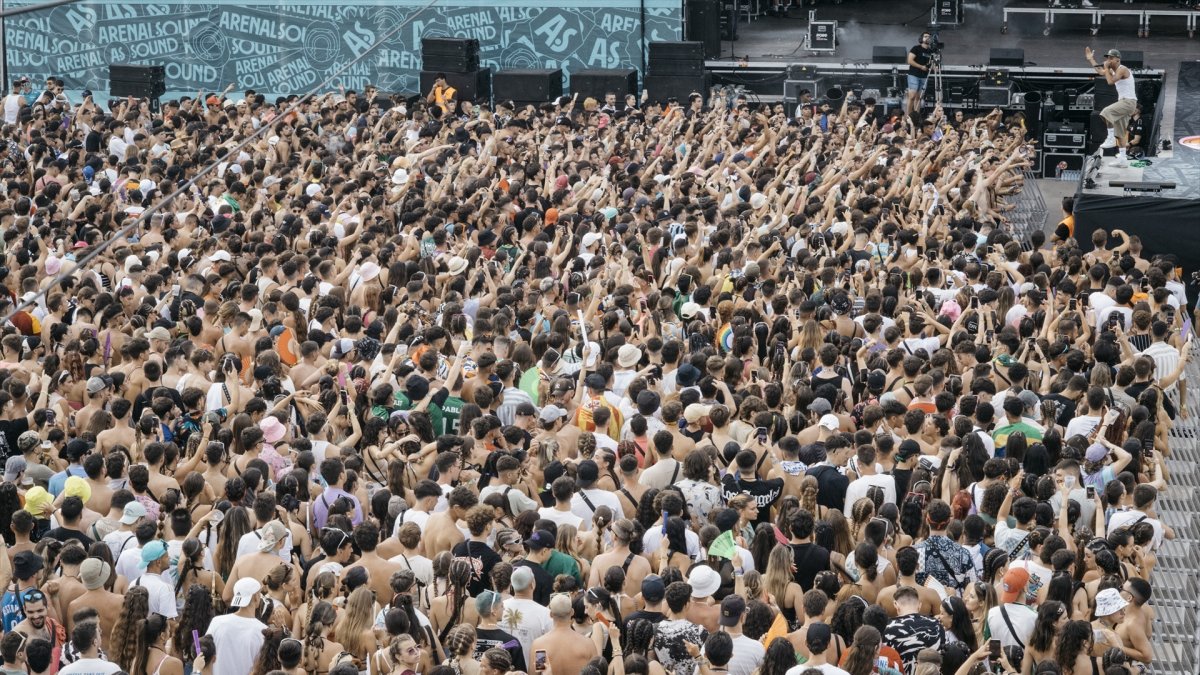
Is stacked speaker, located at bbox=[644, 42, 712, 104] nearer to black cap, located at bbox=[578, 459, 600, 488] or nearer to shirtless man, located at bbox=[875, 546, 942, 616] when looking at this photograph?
black cap, located at bbox=[578, 459, 600, 488]

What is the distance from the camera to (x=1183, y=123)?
20.8 meters

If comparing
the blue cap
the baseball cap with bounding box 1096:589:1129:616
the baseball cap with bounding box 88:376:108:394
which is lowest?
the baseball cap with bounding box 1096:589:1129:616

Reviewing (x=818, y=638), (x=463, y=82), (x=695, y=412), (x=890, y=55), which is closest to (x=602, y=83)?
(x=463, y=82)

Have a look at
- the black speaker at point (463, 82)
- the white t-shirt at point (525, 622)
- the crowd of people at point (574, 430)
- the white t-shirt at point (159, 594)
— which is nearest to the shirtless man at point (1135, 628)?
the crowd of people at point (574, 430)

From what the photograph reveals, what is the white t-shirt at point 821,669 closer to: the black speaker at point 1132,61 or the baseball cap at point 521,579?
the baseball cap at point 521,579

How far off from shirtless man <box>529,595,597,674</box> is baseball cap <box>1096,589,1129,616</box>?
240cm

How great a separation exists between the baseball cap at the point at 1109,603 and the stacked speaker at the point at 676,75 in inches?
745

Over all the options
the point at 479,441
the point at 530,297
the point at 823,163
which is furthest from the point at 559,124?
the point at 479,441

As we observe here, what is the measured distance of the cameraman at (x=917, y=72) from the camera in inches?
943

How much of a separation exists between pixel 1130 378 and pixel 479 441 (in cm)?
435

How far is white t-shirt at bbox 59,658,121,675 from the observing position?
22.0ft

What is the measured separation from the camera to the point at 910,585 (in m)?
7.46

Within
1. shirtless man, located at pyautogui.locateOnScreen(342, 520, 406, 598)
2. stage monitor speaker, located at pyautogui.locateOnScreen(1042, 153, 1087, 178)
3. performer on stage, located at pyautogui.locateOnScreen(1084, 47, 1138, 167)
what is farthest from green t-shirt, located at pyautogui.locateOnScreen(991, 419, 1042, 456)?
stage monitor speaker, located at pyautogui.locateOnScreen(1042, 153, 1087, 178)

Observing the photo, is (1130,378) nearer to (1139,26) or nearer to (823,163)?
(823,163)
